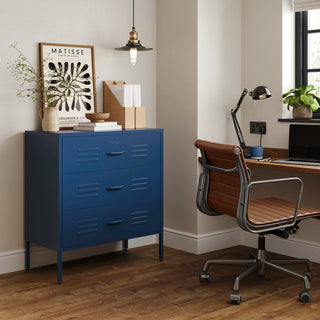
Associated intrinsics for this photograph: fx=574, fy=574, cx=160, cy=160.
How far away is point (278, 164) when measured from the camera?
3.88m

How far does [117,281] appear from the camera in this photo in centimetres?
375

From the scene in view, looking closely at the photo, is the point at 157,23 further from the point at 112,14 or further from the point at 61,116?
the point at 61,116

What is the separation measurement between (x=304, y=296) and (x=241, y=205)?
2.12 feet

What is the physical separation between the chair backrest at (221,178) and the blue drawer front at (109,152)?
535 mm

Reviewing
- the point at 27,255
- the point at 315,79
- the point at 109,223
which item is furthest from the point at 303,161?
the point at 27,255

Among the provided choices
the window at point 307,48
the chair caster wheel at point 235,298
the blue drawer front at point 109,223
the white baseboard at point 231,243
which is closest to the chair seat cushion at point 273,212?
the chair caster wheel at point 235,298

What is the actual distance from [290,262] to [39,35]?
2.28 meters

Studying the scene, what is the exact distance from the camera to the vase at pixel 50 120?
3.81m

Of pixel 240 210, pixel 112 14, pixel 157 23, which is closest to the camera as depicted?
pixel 240 210

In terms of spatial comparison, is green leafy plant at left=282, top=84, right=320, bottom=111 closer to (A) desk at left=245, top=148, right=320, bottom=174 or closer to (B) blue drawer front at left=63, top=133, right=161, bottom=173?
(A) desk at left=245, top=148, right=320, bottom=174

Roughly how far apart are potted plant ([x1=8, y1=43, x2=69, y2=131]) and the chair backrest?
1.01 metres

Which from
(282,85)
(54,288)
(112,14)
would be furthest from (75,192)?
(282,85)

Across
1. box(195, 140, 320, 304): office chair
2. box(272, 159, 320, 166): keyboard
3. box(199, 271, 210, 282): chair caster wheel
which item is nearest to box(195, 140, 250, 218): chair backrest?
box(195, 140, 320, 304): office chair

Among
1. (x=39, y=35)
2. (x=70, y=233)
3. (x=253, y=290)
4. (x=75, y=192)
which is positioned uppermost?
(x=39, y=35)
